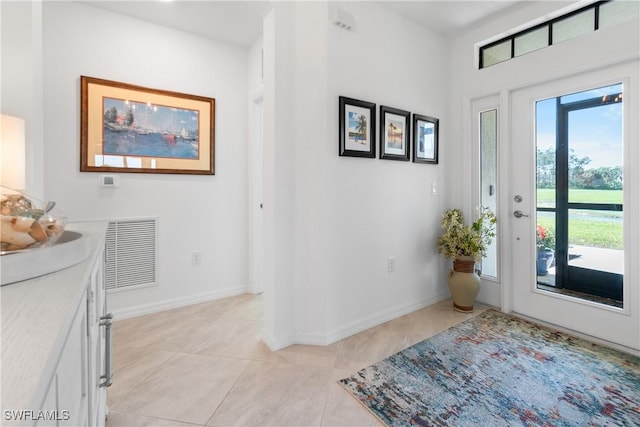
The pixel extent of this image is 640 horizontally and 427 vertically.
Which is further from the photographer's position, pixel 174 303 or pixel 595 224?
pixel 174 303

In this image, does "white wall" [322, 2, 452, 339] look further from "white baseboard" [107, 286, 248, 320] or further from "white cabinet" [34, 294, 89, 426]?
"white cabinet" [34, 294, 89, 426]

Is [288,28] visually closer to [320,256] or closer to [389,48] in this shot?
[389,48]

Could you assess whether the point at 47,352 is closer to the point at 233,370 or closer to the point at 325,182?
the point at 233,370

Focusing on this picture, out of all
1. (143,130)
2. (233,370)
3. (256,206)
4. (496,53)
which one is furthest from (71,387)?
(496,53)

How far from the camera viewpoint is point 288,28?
83.7 inches

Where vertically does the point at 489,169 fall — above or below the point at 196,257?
above

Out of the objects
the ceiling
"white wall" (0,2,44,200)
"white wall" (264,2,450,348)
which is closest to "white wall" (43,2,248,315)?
the ceiling

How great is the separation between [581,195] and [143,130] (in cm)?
373

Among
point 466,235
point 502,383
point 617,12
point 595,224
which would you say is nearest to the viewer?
point 502,383

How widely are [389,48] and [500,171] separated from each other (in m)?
1.51

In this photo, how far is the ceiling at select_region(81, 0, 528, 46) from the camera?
247 centimetres

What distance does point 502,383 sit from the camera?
1.74m

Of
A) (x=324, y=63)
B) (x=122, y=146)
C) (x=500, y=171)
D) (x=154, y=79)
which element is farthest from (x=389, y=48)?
(x=122, y=146)

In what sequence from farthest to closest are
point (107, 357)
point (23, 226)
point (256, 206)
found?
point (256, 206), point (107, 357), point (23, 226)
